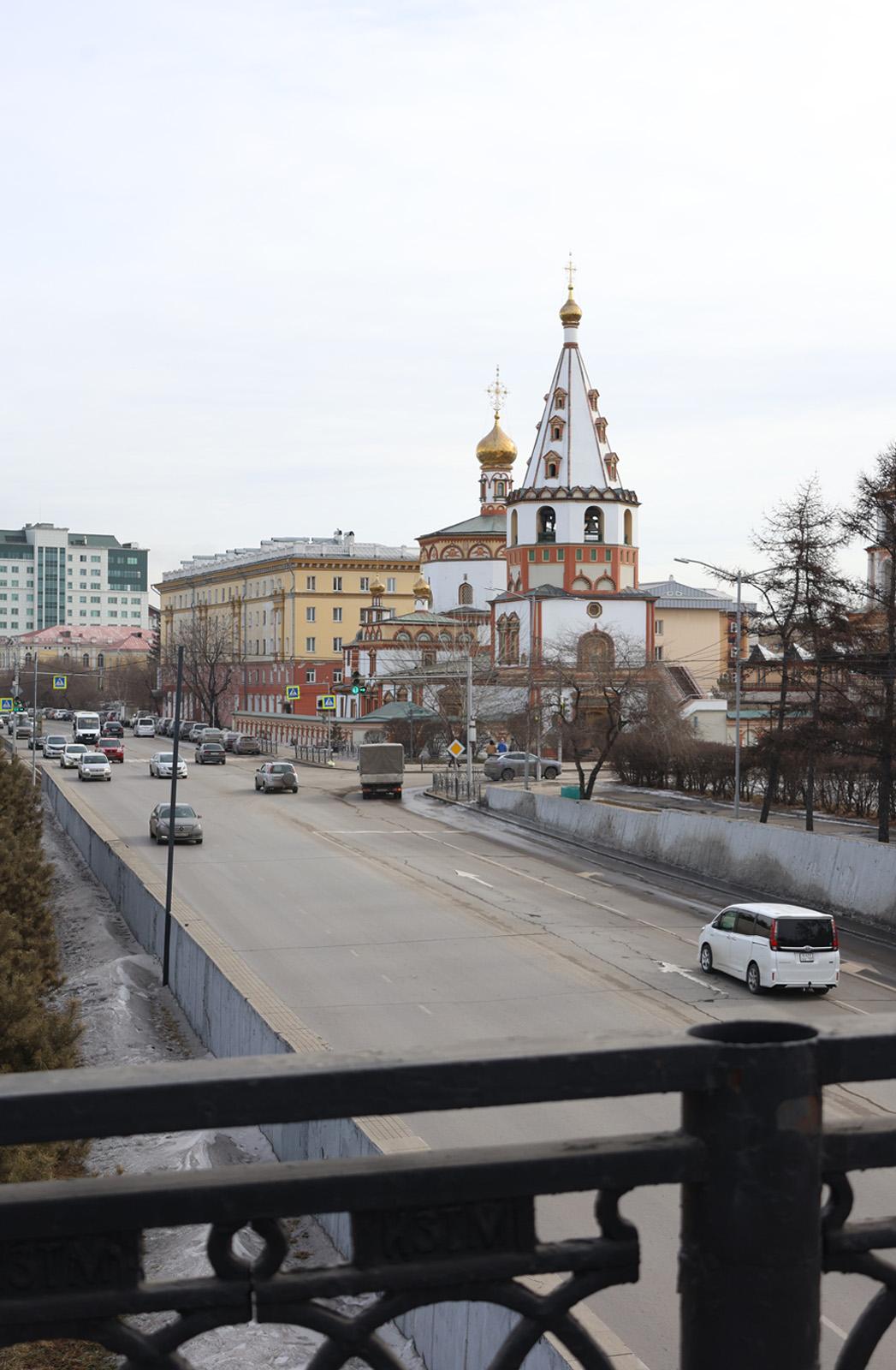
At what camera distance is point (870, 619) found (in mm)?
36062

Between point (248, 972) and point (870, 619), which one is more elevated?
point (870, 619)

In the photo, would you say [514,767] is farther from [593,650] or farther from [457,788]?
[593,650]

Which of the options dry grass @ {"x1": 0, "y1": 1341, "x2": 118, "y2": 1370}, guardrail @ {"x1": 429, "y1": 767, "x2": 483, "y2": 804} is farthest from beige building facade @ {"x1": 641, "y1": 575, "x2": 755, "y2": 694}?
dry grass @ {"x1": 0, "y1": 1341, "x2": 118, "y2": 1370}

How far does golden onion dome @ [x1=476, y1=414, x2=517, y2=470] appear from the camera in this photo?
10544 cm

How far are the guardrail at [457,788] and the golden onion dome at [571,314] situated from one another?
31.3 meters

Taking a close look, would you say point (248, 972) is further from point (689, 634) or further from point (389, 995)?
point (689, 634)

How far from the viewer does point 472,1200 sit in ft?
7.41

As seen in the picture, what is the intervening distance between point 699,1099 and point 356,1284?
606mm

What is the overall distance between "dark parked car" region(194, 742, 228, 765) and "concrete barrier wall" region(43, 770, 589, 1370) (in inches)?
1323

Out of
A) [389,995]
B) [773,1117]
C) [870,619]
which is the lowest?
[389,995]

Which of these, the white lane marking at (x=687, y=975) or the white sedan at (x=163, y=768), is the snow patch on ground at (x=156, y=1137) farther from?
the white sedan at (x=163, y=768)

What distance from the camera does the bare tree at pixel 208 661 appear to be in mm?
110000

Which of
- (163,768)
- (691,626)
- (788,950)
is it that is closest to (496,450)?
(691,626)

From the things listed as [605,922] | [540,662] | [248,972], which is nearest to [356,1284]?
[248,972]
